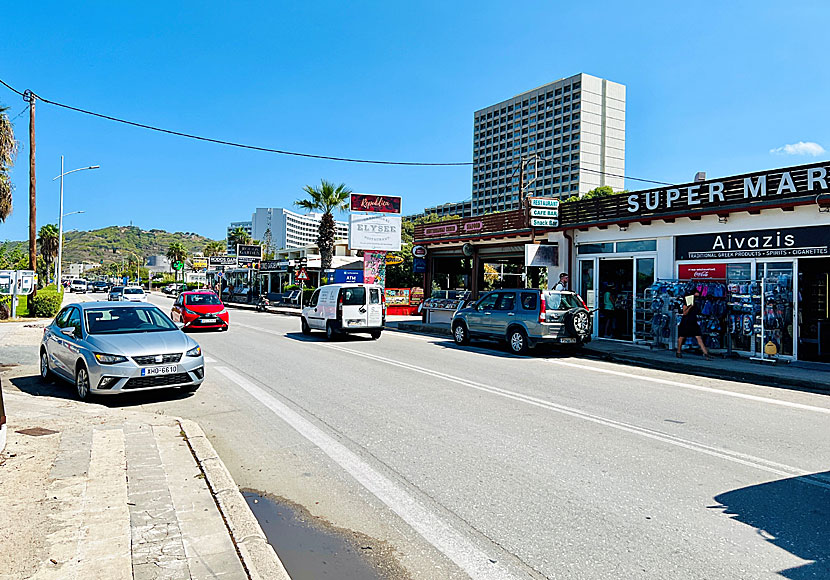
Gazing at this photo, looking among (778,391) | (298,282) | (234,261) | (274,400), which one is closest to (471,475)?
(274,400)

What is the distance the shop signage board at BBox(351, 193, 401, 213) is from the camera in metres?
36.8

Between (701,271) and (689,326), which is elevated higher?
(701,271)

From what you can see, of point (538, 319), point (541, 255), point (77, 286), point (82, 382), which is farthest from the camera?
point (77, 286)

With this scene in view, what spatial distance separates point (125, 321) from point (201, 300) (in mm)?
13867

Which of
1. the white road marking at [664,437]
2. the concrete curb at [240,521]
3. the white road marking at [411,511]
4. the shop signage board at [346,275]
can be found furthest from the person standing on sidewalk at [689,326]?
the shop signage board at [346,275]

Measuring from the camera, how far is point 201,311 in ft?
76.1

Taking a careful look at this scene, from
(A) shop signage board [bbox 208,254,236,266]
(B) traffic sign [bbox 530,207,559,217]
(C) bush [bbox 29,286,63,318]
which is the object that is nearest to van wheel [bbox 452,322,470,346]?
(B) traffic sign [bbox 530,207,559,217]

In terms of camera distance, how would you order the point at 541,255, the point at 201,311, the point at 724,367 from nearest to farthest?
the point at 724,367 < the point at 541,255 < the point at 201,311

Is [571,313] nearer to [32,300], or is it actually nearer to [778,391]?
[778,391]

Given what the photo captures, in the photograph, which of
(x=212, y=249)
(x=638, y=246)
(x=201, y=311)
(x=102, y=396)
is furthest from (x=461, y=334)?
(x=212, y=249)

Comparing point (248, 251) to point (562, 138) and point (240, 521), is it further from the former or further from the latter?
point (562, 138)

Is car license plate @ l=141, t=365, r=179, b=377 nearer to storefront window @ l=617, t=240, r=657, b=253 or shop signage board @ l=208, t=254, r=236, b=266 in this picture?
storefront window @ l=617, t=240, r=657, b=253

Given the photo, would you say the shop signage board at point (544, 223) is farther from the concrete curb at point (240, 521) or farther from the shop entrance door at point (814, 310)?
the concrete curb at point (240, 521)

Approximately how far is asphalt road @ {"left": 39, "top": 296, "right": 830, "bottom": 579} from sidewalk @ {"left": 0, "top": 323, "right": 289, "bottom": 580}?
25.4 inches
